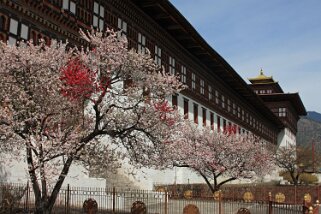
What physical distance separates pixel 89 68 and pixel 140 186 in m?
16.2

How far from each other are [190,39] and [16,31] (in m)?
24.0

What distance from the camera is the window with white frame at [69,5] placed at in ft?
82.3

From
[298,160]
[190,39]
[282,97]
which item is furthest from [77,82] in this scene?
[282,97]

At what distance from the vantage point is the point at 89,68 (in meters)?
16.3

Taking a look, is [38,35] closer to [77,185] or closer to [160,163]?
[77,185]

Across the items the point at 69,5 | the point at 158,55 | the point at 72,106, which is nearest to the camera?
the point at 72,106

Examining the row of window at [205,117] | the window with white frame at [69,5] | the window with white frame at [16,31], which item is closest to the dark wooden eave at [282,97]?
the row of window at [205,117]

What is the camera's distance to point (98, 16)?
28.5m

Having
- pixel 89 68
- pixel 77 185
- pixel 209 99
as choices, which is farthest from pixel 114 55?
pixel 209 99

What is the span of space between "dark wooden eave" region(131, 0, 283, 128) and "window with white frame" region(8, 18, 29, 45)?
44.9 ft

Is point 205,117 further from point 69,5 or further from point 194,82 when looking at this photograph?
point 69,5

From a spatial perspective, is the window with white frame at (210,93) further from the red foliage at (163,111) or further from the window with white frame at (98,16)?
the red foliage at (163,111)

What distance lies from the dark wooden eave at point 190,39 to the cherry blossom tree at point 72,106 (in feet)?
61.4

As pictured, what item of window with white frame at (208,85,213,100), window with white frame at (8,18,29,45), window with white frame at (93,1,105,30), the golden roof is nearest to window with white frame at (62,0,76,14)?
window with white frame at (93,1,105,30)
